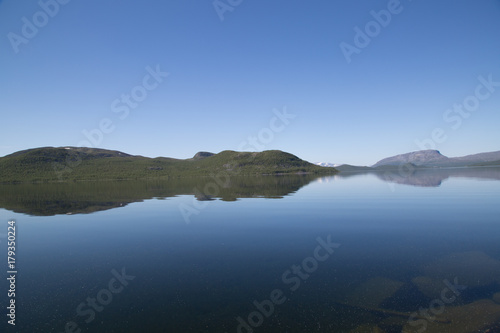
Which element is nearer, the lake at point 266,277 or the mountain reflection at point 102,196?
the lake at point 266,277

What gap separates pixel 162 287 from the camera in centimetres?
1532

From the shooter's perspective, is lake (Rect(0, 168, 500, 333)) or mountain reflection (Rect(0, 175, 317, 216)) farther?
mountain reflection (Rect(0, 175, 317, 216))

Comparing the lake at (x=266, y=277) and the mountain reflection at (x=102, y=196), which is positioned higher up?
the mountain reflection at (x=102, y=196)

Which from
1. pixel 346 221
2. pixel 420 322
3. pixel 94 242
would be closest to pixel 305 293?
pixel 420 322

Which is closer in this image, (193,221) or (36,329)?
(36,329)

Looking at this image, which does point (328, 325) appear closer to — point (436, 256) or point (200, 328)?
point (200, 328)

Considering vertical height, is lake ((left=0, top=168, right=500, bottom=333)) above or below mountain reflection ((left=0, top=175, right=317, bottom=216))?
below

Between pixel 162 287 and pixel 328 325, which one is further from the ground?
pixel 162 287

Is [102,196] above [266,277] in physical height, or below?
above

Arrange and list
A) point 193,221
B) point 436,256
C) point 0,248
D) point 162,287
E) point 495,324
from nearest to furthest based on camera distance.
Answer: point 495,324 < point 162,287 < point 436,256 < point 0,248 < point 193,221

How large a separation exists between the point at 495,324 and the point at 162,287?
55.7 feet

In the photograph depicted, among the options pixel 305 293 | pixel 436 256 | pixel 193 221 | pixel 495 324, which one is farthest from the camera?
pixel 193 221

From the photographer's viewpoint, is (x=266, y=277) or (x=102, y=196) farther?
(x=102, y=196)

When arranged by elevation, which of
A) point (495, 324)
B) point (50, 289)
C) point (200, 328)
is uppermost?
point (50, 289)
